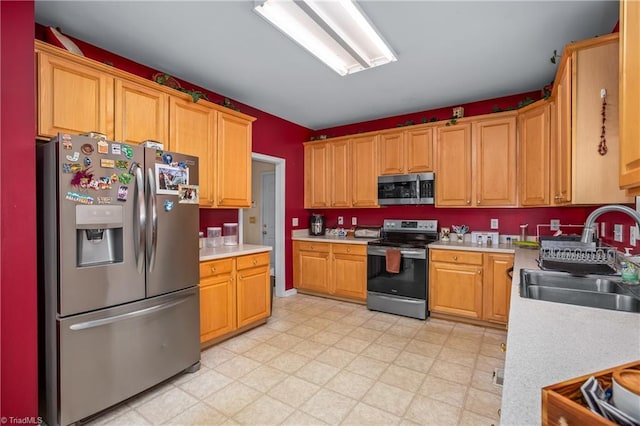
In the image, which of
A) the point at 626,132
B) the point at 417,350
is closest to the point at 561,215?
the point at 417,350

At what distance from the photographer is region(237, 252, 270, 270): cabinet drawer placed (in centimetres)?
307

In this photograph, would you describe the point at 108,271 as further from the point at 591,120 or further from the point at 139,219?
the point at 591,120

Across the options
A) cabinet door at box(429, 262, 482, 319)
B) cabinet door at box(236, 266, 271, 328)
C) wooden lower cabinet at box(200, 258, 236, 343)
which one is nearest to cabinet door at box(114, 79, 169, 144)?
wooden lower cabinet at box(200, 258, 236, 343)

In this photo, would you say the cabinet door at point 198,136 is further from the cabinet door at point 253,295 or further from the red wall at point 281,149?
the cabinet door at point 253,295

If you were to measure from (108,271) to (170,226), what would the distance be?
491 millimetres

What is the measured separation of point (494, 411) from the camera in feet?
6.28

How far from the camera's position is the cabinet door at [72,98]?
1985 mm

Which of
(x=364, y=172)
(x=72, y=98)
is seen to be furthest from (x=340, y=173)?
(x=72, y=98)

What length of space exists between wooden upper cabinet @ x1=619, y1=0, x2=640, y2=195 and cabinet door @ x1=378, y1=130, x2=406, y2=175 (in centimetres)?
294

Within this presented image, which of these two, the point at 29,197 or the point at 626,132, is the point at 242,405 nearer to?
the point at 29,197

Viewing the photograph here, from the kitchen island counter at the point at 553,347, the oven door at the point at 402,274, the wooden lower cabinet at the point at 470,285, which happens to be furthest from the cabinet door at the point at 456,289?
the kitchen island counter at the point at 553,347

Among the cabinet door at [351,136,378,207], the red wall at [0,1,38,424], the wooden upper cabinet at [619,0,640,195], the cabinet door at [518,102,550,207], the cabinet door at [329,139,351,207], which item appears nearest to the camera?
the wooden upper cabinet at [619,0,640,195]

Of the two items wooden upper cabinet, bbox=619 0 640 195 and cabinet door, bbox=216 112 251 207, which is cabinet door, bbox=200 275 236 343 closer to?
cabinet door, bbox=216 112 251 207

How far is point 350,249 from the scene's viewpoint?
4.14 meters
